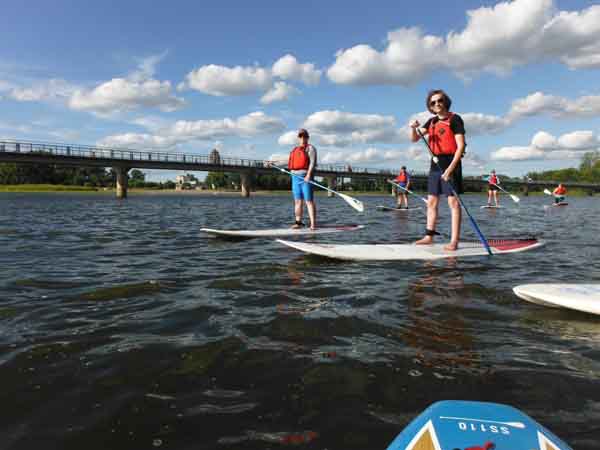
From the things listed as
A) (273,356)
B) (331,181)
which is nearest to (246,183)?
(331,181)

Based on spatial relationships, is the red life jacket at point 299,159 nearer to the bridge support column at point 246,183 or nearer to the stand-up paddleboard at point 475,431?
the stand-up paddleboard at point 475,431

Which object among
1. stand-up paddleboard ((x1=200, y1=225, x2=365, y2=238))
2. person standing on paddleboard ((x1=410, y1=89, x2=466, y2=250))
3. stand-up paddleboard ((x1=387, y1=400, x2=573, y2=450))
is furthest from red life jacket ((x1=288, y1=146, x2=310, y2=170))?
stand-up paddleboard ((x1=387, y1=400, x2=573, y2=450))

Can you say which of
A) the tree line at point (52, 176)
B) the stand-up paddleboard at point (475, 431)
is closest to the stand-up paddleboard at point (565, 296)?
the stand-up paddleboard at point (475, 431)

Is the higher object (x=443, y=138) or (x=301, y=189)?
(x=443, y=138)

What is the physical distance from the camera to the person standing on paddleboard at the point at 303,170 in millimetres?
9898

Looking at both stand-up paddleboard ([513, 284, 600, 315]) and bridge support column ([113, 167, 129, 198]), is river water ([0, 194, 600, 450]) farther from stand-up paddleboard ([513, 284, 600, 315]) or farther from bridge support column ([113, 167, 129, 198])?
bridge support column ([113, 167, 129, 198])

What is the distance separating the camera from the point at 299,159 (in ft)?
33.5

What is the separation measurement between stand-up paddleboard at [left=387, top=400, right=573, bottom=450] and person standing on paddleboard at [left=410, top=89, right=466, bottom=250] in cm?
544

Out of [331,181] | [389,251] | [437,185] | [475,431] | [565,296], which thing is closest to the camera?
[475,431]

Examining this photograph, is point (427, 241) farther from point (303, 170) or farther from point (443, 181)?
point (303, 170)

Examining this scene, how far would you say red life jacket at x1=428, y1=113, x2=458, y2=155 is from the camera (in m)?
6.88

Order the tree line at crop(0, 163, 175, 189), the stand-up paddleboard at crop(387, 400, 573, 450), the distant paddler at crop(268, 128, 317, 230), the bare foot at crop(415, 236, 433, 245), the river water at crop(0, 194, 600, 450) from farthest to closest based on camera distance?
the tree line at crop(0, 163, 175, 189)
the distant paddler at crop(268, 128, 317, 230)
the bare foot at crop(415, 236, 433, 245)
the river water at crop(0, 194, 600, 450)
the stand-up paddleboard at crop(387, 400, 573, 450)

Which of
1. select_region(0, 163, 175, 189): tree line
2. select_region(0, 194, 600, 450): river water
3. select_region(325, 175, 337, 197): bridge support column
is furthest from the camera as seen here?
select_region(0, 163, 175, 189): tree line

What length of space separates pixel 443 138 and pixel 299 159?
13.7 feet
